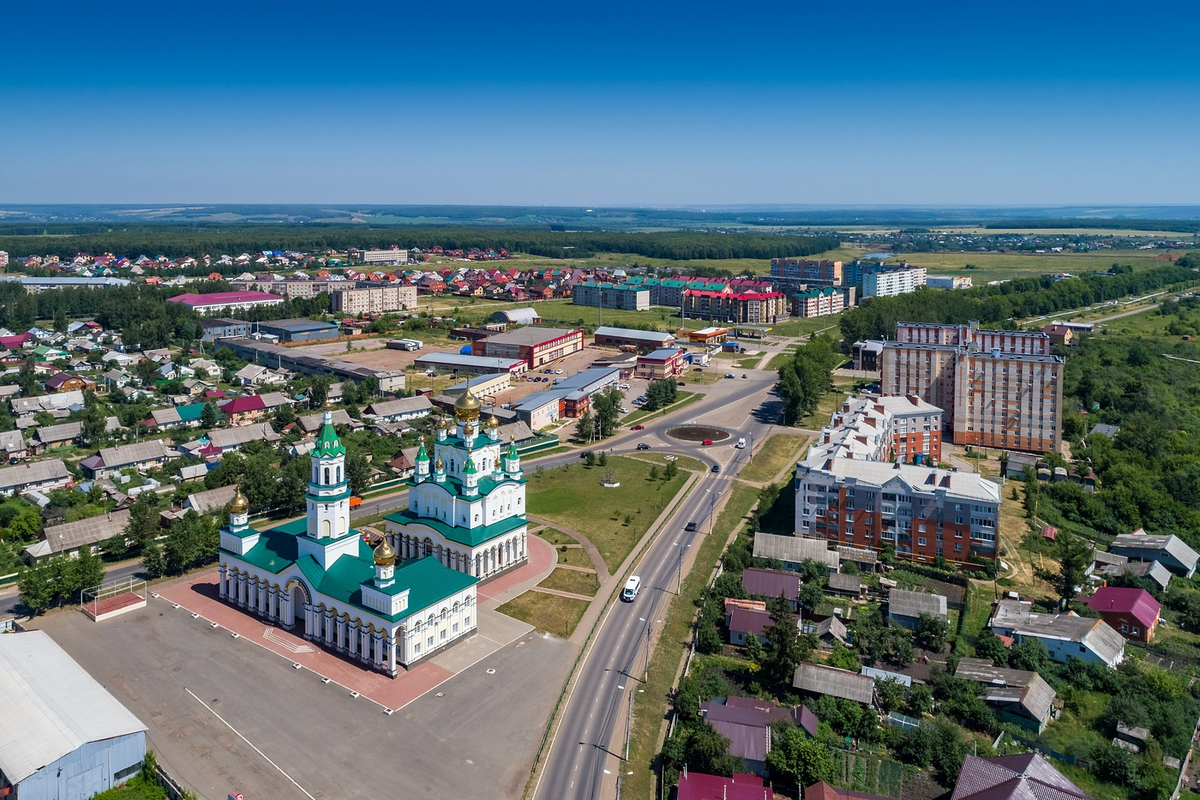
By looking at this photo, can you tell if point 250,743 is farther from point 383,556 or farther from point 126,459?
point 126,459

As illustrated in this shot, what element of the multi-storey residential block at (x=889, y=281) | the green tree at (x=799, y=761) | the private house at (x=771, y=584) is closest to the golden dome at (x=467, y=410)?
the private house at (x=771, y=584)

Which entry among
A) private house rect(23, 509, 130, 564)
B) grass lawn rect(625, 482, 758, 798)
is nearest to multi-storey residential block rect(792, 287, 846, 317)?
grass lawn rect(625, 482, 758, 798)

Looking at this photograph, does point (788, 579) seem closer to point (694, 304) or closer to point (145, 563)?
point (145, 563)

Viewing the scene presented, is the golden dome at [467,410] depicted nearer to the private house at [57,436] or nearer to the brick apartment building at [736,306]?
the private house at [57,436]

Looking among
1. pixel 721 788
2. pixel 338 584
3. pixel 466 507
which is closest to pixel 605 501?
pixel 466 507

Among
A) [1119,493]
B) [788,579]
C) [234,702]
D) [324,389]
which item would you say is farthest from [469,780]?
[324,389]
